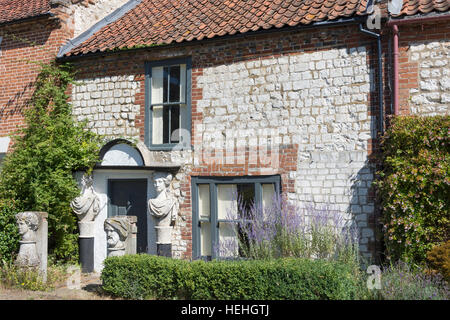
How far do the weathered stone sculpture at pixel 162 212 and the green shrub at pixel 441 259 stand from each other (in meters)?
4.95

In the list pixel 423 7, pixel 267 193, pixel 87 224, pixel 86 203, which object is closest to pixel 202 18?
pixel 267 193

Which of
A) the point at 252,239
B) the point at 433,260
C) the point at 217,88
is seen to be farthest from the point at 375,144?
the point at 217,88

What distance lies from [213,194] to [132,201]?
204cm

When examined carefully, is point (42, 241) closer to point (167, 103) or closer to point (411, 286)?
point (167, 103)

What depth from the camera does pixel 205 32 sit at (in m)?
9.91

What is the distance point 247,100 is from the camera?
9523mm

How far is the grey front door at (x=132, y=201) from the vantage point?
407 inches

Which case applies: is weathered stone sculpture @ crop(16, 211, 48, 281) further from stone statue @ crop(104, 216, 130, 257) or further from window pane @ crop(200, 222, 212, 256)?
window pane @ crop(200, 222, 212, 256)

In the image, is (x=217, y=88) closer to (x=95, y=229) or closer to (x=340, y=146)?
(x=340, y=146)

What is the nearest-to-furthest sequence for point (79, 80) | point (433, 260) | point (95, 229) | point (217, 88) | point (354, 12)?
point (433, 260)
point (354, 12)
point (217, 88)
point (95, 229)
point (79, 80)

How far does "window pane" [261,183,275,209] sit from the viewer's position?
9.25 meters

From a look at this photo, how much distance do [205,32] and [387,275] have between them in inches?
237

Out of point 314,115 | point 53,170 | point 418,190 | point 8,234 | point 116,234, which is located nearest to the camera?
point 418,190

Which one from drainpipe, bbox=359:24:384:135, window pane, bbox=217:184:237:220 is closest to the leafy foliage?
window pane, bbox=217:184:237:220
